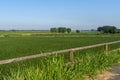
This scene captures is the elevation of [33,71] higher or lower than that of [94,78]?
higher

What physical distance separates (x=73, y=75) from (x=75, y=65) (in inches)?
33.1

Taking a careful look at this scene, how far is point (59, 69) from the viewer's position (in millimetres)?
6496

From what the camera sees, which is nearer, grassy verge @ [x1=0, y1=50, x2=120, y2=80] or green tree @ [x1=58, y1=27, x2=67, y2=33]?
grassy verge @ [x1=0, y1=50, x2=120, y2=80]

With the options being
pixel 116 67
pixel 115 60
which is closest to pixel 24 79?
pixel 116 67

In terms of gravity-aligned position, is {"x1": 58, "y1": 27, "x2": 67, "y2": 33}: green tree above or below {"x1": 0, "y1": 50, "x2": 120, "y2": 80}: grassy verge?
below

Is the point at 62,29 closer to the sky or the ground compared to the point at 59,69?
closer to the ground

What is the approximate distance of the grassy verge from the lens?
5.78 meters

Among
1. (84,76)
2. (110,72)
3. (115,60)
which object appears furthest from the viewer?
(115,60)

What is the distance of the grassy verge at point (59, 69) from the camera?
5777 millimetres

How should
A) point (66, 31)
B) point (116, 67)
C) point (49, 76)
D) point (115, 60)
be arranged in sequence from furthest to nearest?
1. point (66, 31)
2. point (115, 60)
3. point (116, 67)
4. point (49, 76)

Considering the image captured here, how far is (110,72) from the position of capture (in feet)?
29.6

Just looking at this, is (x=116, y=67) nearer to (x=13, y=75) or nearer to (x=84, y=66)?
(x=84, y=66)

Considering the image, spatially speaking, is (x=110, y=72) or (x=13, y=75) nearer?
(x=13, y=75)

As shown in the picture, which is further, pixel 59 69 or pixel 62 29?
pixel 62 29
